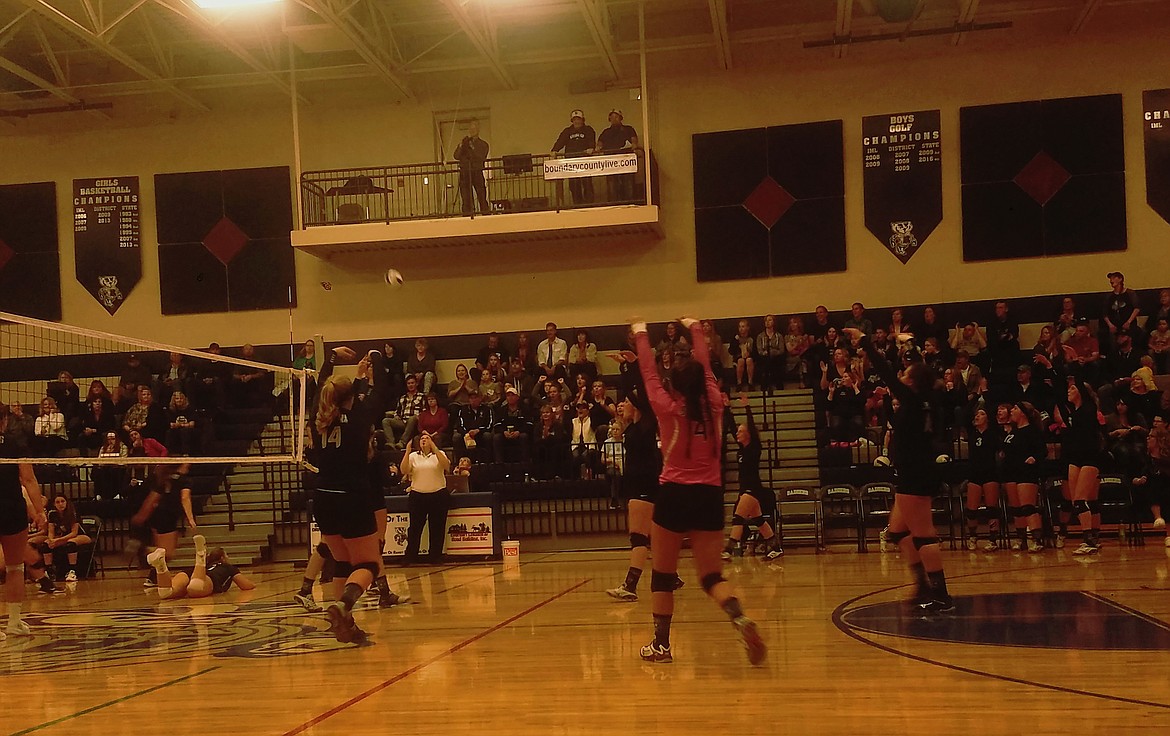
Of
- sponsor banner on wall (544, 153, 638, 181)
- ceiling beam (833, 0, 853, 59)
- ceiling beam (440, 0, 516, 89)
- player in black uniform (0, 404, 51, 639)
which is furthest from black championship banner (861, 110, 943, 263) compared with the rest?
player in black uniform (0, 404, 51, 639)

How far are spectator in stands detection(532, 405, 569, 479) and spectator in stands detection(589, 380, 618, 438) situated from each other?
0.56 metres

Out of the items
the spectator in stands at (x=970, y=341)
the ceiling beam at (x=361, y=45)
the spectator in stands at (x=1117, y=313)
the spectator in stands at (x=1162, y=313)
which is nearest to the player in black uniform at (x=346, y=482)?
the ceiling beam at (x=361, y=45)

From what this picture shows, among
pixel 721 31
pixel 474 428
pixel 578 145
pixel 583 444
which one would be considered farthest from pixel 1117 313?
pixel 474 428

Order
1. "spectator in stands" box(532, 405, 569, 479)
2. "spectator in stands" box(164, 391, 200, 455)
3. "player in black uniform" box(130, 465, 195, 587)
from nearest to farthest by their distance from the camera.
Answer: "player in black uniform" box(130, 465, 195, 587), "spectator in stands" box(532, 405, 569, 479), "spectator in stands" box(164, 391, 200, 455)

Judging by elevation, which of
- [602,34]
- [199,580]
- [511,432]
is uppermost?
[602,34]

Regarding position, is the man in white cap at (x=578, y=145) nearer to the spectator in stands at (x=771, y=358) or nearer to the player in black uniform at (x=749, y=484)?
the spectator in stands at (x=771, y=358)

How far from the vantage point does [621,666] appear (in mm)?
7039

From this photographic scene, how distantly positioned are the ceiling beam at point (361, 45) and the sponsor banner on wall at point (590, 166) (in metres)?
3.88

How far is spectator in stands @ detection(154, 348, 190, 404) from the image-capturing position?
2062 cm

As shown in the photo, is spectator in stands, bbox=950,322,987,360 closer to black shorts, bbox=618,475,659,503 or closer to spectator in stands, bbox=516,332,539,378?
spectator in stands, bbox=516,332,539,378

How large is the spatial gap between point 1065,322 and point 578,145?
9638mm

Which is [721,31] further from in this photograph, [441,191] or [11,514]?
[11,514]

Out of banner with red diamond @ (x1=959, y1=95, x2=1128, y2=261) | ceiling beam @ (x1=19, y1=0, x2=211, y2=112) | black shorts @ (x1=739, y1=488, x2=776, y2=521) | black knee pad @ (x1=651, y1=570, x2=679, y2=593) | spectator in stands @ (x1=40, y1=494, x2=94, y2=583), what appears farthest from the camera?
banner with red diamond @ (x1=959, y1=95, x2=1128, y2=261)

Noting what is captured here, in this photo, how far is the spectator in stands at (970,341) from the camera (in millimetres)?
19984
